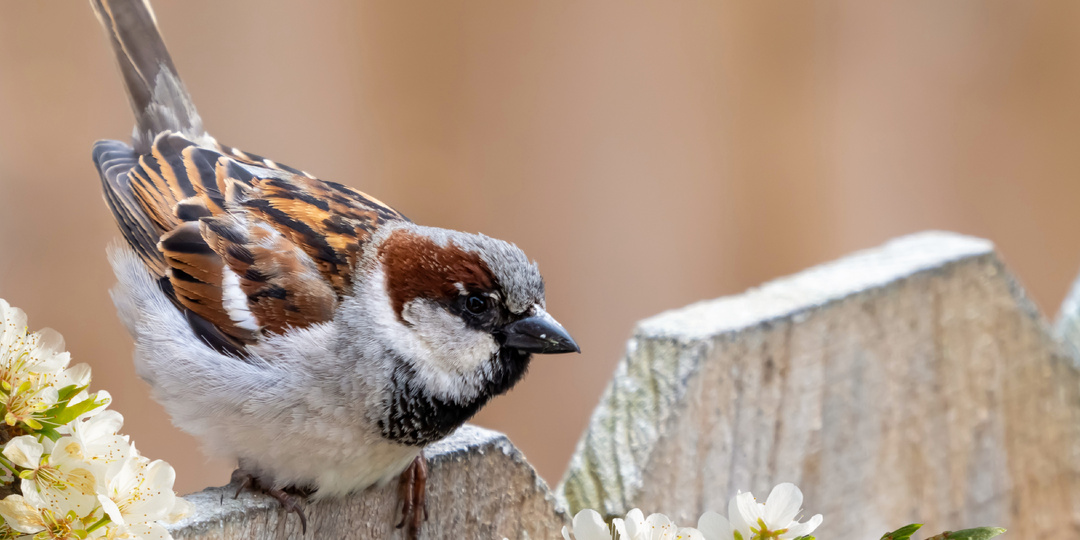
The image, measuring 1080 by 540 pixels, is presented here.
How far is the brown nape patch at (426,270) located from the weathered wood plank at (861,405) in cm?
19

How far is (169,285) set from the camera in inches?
36.4

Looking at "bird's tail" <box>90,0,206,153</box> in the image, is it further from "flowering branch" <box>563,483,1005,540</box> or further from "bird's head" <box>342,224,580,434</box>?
"flowering branch" <box>563,483,1005,540</box>

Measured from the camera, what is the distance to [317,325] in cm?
80

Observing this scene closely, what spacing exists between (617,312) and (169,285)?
41.5 inches

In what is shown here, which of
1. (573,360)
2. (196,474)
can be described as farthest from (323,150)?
(573,360)

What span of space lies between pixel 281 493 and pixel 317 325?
164 millimetres

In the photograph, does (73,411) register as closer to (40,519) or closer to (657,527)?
(40,519)

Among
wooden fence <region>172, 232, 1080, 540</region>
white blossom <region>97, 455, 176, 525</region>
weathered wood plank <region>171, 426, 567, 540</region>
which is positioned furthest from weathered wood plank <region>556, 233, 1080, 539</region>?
white blossom <region>97, 455, 176, 525</region>

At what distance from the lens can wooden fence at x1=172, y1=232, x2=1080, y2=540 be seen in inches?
28.8

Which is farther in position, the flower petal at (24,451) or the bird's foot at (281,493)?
the bird's foot at (281,493)

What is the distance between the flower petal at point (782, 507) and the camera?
21.1 inches

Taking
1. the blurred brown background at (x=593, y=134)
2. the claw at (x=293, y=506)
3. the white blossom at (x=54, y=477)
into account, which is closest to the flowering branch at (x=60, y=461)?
the white blossom at (x=54, y=477)

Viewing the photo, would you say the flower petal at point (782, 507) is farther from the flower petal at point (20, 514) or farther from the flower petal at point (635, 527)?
the flower petal at point (20, 514)

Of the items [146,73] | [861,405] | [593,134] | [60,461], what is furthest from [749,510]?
[593,134]
